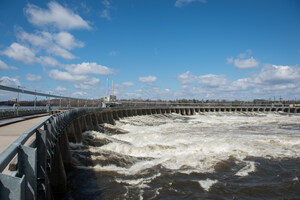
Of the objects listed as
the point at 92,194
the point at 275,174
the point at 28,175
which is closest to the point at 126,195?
the point at 92,194

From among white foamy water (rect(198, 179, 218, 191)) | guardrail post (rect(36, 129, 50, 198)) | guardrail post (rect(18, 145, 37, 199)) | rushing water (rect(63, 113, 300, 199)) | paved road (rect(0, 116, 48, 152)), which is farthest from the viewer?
white foamy water (rect(198, 179, 218, 191))

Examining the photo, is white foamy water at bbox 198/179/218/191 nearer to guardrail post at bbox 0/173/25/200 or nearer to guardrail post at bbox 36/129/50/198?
guardrail post at bbox 36/129/50/198

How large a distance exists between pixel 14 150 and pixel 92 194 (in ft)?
21.1

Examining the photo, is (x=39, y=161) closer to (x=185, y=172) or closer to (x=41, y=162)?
(x=41, y=162)

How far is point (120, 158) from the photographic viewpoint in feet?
41.4

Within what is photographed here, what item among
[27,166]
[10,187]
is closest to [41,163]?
[27,166]

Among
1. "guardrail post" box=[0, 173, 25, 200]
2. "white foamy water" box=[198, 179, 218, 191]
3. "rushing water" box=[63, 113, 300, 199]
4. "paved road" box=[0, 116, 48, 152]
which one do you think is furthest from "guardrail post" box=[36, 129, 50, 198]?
"white foamy water" box=[198, 179, 218, 191]

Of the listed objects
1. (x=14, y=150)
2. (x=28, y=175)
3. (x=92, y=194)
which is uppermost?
(x=14, y=150)

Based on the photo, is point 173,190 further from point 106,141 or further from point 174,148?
point 106,141

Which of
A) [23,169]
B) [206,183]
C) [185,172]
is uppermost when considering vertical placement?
[23,169]

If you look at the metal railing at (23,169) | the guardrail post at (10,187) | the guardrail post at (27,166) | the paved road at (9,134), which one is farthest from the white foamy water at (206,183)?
the guardrail post at (10,187)

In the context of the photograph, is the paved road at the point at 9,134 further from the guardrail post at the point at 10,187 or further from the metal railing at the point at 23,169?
the guardrail post at the point at 10,187

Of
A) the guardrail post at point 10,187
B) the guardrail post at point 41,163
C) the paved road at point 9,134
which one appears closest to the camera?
the guardrail post at point 10,187

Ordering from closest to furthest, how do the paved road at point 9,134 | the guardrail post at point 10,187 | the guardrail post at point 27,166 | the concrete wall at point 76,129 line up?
the guardrail post at point 10,187 → the guardrail post at point 27,166 → the paved road at point 9,134 → the concrete wall at point 76,129
